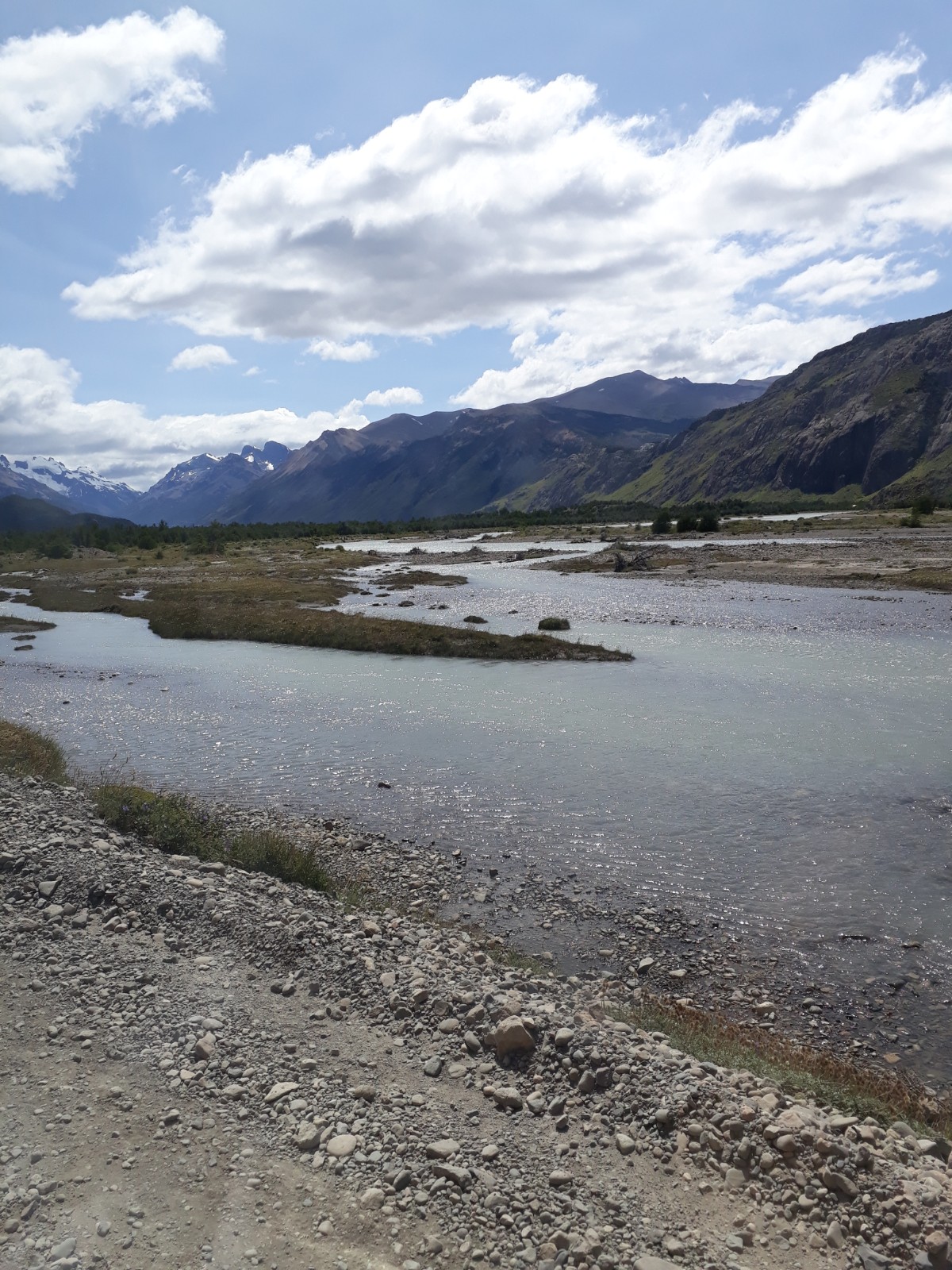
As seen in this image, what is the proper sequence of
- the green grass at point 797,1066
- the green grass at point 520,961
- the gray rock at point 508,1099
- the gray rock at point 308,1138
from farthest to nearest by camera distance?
the green grass at point 520,961, the green grass at point 797,1066, the gray rock at point 508,1099, the gray rock at point 308,1138

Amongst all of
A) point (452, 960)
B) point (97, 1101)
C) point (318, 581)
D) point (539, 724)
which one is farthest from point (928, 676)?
point (318, 581)


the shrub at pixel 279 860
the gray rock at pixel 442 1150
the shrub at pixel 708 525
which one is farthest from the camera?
the shrub at pixel 708 525

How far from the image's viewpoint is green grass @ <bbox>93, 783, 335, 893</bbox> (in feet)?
55.5

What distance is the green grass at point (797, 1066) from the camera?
31.3 ft

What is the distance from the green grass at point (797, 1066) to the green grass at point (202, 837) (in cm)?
755

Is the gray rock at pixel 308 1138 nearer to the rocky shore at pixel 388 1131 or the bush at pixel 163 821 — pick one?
the rocky shore at pixel 388 1131

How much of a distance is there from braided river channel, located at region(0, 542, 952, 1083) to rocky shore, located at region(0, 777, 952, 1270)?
4.06 metres

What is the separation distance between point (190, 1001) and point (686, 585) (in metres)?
74.2

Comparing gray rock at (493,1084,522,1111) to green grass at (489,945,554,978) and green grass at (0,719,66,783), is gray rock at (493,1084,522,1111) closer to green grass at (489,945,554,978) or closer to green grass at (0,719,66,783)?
green grass at (489,945,554,978)

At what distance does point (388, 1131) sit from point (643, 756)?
18.8 m

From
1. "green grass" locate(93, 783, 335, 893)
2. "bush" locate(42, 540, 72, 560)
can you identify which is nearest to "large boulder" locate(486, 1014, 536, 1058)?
"green grass" locate(93, 783, 335, 893)

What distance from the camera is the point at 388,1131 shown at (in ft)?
28.7

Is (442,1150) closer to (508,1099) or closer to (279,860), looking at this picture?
(508,1099)

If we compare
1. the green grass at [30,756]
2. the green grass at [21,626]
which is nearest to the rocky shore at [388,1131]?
the green grass at [30,756]
